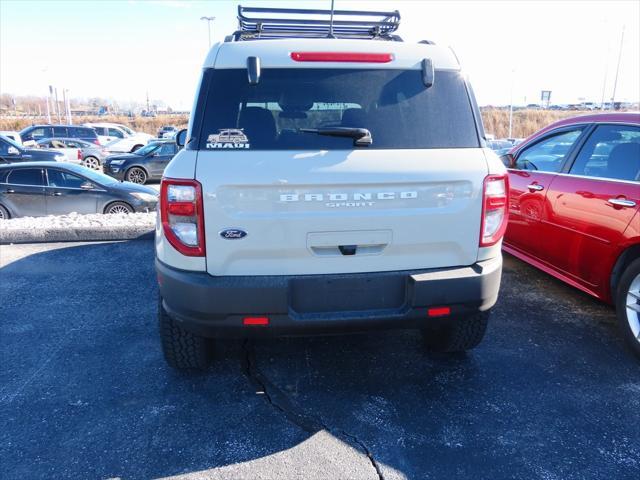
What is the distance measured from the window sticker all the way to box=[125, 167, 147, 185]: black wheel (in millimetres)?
15287

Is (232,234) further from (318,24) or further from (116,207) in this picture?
(116,207)

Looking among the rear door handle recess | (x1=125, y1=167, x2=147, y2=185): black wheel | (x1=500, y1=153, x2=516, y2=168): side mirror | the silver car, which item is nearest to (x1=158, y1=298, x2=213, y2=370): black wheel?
the rear door handle recess

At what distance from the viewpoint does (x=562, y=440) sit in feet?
8.79

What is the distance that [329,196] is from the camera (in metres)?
2.58

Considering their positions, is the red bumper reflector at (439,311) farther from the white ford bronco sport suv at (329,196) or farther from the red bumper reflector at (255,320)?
the red bumper reflector at (255,320)

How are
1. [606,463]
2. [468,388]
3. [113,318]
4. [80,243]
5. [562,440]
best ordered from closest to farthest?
[606,463], [562,440], [468,388], [113,318], [80,243]

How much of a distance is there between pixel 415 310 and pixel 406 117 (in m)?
1.09

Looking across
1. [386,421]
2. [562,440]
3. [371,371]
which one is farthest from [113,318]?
[562,440]

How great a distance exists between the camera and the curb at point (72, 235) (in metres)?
6.96

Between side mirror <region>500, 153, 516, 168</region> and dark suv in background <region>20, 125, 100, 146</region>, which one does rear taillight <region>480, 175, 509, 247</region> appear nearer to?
side mirror <region>500, 153, 516, 168</region>

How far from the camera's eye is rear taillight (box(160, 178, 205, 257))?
99.3 inches

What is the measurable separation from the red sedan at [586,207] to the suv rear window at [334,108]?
66.2 inches

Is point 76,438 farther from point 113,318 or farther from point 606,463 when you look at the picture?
point 606,463

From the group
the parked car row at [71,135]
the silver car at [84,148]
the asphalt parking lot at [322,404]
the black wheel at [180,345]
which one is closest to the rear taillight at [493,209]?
the asphalt parking lot at [322,404]
